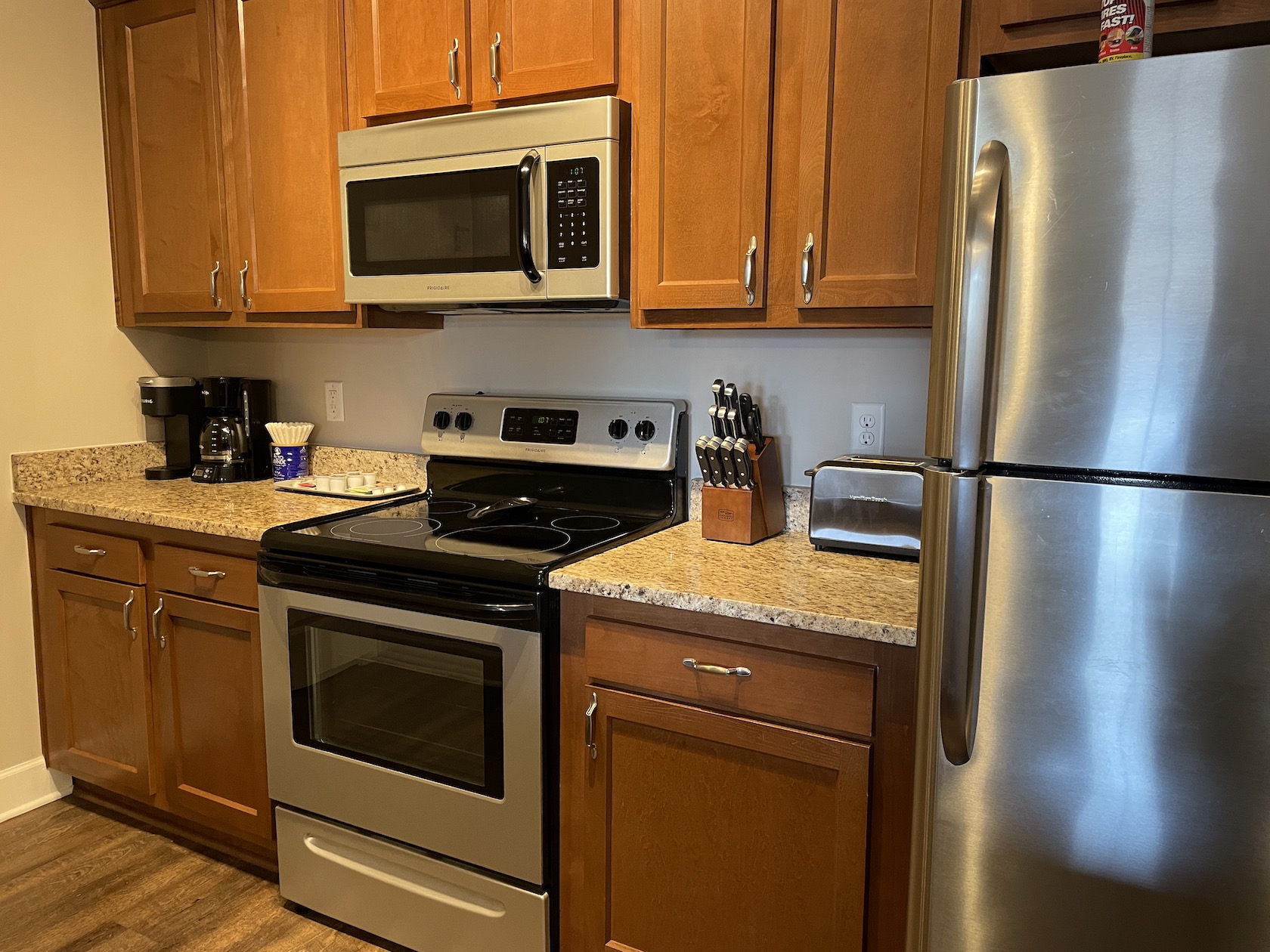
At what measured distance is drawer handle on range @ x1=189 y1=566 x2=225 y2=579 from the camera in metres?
2.17

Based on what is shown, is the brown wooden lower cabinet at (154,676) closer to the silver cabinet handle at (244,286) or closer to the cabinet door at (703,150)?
the silver cabinet handle at (244,286)

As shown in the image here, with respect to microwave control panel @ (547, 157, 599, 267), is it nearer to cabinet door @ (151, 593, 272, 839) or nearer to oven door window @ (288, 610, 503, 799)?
oven door window @ (288, 610, 503, 799)

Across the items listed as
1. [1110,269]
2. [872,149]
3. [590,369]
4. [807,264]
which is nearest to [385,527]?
[590,369]

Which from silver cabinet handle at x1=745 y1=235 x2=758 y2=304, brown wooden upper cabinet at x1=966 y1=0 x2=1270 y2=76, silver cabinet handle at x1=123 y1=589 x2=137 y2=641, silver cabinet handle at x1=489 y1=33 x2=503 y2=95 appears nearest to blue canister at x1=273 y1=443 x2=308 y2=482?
silver cabinet handle at x1=123 y1=589 x2=137 y2=641

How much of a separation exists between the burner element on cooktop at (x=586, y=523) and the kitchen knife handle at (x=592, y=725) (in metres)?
0.47

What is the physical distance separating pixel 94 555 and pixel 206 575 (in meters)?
0.47

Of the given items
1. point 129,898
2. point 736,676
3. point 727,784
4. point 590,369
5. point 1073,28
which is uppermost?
point 1073,28

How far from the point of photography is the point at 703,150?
5.87 ft

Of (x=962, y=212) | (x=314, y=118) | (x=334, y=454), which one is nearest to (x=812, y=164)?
(x=962, y=212)

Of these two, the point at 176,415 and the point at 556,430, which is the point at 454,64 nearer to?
the point at 556,430

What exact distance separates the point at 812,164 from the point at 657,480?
808mm

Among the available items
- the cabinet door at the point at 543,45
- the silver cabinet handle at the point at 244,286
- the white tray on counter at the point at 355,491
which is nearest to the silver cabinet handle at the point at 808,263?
the cabinet door at the point at 543,45

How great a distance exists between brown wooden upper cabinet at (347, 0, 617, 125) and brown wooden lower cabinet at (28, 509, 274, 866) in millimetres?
1101

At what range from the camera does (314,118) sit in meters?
2.28
